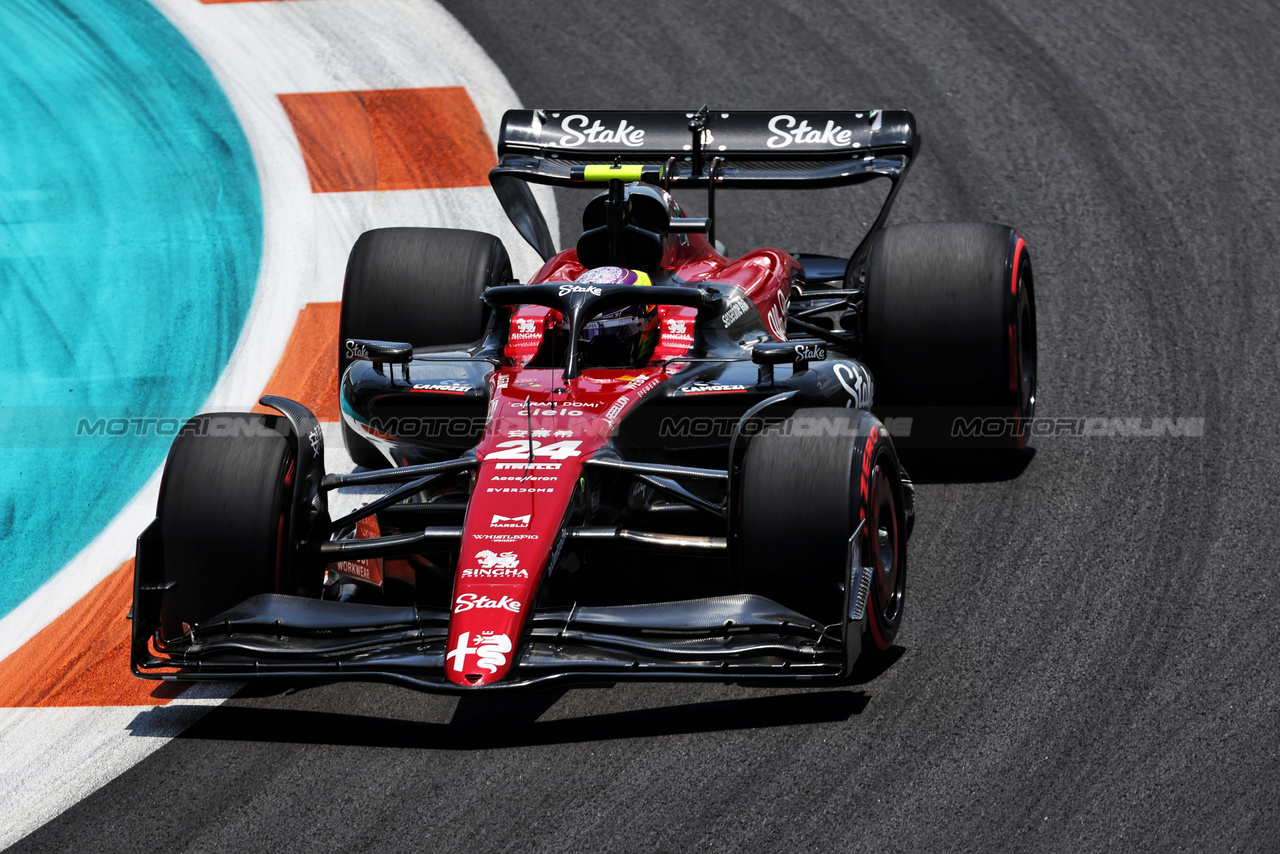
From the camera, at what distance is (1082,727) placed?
566 cm

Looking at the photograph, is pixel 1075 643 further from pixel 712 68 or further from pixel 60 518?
pixel 712 68

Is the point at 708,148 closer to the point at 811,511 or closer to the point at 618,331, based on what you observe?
the point at 618,331

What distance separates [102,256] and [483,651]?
6969 mm

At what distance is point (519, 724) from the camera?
19.3ft

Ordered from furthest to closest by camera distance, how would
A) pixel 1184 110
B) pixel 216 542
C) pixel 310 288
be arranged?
pixel 1184 110 → pixel 310 288 → pixel 216 542

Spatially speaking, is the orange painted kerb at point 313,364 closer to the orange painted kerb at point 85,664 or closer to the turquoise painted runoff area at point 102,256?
the turquoise painted runoff area at point 102,256

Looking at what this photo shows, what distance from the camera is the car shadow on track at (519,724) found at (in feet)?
19.0

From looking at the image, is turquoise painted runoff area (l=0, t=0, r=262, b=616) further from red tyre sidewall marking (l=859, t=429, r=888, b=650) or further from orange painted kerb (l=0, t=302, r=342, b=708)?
red tyre sidewall marking (l=859, t=429, r=888, b=650)

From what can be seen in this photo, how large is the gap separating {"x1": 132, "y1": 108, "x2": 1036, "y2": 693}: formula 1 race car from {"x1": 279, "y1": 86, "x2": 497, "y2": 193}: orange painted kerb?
288 centimetres

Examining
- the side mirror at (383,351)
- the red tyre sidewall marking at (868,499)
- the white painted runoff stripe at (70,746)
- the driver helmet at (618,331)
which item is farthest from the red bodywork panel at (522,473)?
Answer: the white painted runoff stripe at (70,746)

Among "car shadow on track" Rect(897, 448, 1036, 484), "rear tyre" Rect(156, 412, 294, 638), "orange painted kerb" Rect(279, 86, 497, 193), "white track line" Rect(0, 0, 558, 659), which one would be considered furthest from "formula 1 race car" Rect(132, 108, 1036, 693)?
"orange painted kerb" Rect(279, 86, 497, 193)

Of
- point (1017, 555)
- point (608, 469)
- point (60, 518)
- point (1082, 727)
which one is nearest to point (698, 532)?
point (608, 469)

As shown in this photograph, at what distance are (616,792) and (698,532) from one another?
66.3 inches

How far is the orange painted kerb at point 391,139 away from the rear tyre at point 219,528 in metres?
5.96
